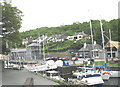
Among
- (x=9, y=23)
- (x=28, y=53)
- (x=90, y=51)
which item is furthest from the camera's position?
(x=28, y=53)

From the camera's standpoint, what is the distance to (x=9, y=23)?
21219mm

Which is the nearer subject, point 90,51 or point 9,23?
point 9,23

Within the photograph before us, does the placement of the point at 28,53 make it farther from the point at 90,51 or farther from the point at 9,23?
the point at 9,23

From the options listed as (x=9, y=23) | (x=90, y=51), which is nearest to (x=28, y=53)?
(x=90, y=51)

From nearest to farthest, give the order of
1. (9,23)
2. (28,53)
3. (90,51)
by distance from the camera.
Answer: (9,23) → (90,51) → (28,53)

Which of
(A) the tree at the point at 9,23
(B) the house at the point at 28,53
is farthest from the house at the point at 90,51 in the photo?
(A) the tree at the point at 9,23

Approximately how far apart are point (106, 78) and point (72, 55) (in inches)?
1244

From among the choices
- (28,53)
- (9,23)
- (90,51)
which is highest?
(9,23)

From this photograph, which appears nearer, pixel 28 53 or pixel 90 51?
pixel 90 51

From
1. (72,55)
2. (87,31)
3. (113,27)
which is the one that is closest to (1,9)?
(72,55)

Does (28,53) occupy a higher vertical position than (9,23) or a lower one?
lower

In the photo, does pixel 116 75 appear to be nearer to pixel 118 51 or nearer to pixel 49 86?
pixel 49 86

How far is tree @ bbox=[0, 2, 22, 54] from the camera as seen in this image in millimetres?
20891

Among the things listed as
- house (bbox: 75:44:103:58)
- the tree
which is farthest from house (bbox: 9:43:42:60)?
the tree
